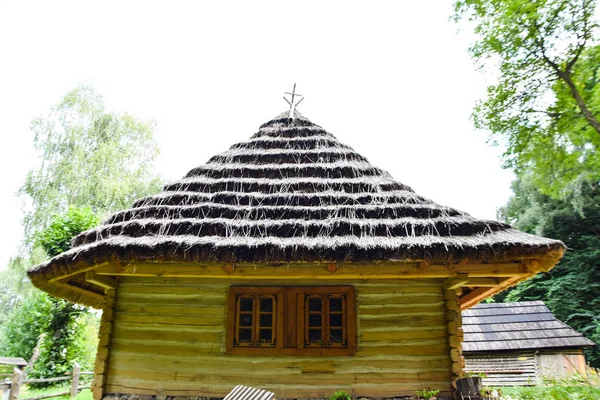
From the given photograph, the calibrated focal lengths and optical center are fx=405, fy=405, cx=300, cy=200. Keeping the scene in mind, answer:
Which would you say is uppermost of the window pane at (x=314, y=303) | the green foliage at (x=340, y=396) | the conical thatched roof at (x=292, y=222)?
the conical thatched roof at (x=292, y=222)

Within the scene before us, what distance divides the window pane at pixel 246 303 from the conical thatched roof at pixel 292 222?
109 centimetres

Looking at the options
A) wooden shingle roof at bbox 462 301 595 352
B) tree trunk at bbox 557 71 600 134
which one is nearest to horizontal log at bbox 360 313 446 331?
tree trunk at bbox 557 71 600 134

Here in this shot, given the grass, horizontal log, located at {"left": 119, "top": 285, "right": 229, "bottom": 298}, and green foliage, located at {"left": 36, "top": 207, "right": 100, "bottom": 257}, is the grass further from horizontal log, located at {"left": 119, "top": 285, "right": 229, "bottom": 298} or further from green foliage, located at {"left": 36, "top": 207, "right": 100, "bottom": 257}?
horizontal log, located at {"left": 119, "top": 285, "right": 229, "bottom": 298}

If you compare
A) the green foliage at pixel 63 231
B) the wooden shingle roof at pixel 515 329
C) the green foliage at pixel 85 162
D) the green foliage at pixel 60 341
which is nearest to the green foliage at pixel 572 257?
the wooden shingle roof at pixel 515 329

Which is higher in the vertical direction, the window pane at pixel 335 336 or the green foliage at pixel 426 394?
the window pane at pixel 335 336

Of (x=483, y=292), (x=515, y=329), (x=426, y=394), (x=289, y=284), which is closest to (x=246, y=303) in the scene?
(x=289, y=284)

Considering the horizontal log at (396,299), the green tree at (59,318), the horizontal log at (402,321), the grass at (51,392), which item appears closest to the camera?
the horizontal log at (402,321)

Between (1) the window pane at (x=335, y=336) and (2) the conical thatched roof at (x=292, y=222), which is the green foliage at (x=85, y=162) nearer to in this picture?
(2) the conical thatched roof at (x=292, y=222)

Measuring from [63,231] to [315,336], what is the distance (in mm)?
11327

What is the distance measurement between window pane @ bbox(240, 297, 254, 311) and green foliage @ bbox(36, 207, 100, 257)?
9.81 m

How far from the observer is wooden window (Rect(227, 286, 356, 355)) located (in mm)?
5812

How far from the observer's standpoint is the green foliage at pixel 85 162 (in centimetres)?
1752

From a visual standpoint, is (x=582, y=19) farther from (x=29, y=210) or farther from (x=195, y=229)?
(x=29, y=210)

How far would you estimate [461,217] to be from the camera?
589cm
